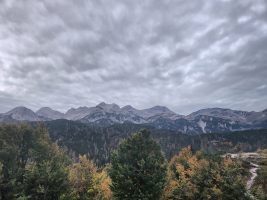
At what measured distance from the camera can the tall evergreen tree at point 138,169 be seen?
37156 mm

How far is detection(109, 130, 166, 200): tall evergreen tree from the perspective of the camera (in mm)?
37156

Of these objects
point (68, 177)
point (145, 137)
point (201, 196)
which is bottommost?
point (201, 196)

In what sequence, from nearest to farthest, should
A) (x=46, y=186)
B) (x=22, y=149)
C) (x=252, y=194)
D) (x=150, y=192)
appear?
1. (x=252, y=194)
2. (x=150, y=192)
3. (x=46, y=186)
4. (x=22, y=149)

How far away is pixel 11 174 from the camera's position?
140 feet

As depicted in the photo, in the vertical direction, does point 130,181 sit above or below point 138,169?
below

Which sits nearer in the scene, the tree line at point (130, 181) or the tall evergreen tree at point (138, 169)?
the tree line at point (130, 181)

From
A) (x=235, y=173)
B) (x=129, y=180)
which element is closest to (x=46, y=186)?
(x=129, y=180)

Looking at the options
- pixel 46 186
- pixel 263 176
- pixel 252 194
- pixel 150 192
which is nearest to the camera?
pixel 252 194

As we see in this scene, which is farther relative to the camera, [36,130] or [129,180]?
[36,130]

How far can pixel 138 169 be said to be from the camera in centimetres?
3866

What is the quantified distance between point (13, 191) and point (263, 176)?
2261 inches

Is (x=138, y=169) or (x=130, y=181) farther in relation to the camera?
(x=138, y=169)

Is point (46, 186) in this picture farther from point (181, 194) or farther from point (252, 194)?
point (252, 194)

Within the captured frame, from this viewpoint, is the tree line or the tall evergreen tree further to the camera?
the tall evergreen tree
